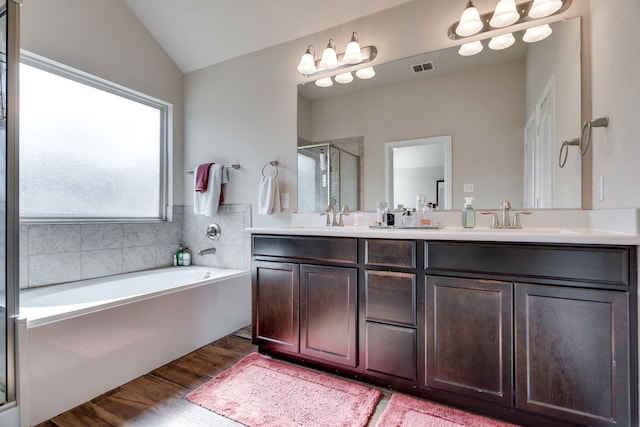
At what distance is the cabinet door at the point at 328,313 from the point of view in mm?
1696

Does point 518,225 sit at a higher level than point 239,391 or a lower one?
higher

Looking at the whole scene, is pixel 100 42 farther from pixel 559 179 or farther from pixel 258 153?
pixel 559 179

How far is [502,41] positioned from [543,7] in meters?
0.23

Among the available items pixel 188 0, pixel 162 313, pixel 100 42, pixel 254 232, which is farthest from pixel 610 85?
pixel 100 42

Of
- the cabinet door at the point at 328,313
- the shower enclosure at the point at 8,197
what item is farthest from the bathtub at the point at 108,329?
the cabinet door at the point at 328,313

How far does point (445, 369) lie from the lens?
4.77 feet

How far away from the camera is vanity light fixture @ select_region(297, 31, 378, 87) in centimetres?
219

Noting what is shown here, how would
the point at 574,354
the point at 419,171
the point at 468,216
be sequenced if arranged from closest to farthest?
the point at 574,354 → the point at 468,216 → the point at 419,171

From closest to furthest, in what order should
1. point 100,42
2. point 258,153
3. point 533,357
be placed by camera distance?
1. point 533,357
2. point 100,42
3. point 258,153

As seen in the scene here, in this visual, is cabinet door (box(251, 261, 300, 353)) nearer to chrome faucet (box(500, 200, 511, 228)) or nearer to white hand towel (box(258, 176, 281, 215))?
white hand towel (box(258, 176, 281, 215))

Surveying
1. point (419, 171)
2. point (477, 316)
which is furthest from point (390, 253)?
point (419, 171)

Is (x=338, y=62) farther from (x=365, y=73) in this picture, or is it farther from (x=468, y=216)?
(x=468, y=216)

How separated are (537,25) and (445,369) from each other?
75.5 inches

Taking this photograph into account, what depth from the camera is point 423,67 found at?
2068 millimetres
